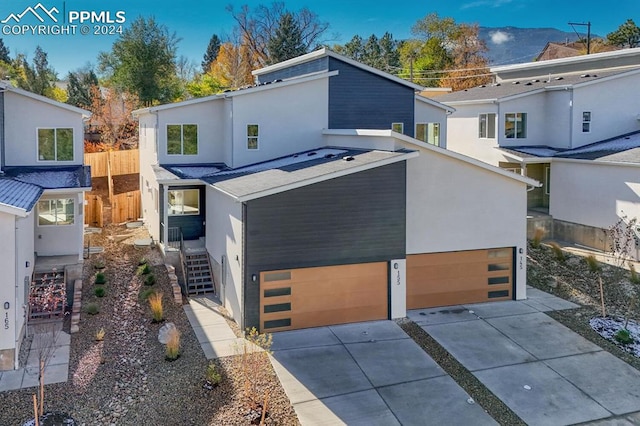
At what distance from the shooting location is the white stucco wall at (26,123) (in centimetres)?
1892

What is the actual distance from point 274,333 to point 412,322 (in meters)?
3.93

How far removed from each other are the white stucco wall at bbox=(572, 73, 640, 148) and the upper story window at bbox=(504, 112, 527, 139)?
7.94ft

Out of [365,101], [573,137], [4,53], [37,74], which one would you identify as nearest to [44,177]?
[365,101]

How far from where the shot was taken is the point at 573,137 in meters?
25.5

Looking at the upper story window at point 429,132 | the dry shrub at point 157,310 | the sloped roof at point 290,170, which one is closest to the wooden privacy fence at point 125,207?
the sloped roof at point 290,170

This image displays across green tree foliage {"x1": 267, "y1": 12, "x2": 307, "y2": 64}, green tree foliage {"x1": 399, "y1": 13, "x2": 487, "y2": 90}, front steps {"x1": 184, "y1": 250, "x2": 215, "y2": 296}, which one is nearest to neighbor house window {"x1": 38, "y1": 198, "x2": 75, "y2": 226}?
front steps {"x1": 184, "y1": 250, "x2": 215, "y2": 296}

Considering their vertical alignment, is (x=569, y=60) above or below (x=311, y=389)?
above

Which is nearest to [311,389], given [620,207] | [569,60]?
[620,207]

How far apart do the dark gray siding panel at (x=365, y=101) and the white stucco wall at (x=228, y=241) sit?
6500 mm

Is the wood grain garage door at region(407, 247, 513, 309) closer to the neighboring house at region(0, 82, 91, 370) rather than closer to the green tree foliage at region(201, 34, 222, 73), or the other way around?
the neighboring house at region(0, 82, 91, 370)

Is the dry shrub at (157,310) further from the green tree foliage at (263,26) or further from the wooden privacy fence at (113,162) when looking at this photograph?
the green tree foliage at (263,26)

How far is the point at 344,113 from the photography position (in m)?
21.7

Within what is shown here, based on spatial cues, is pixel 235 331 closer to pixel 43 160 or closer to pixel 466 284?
pixel 466 284

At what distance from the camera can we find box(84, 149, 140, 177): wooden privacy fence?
101 feet
